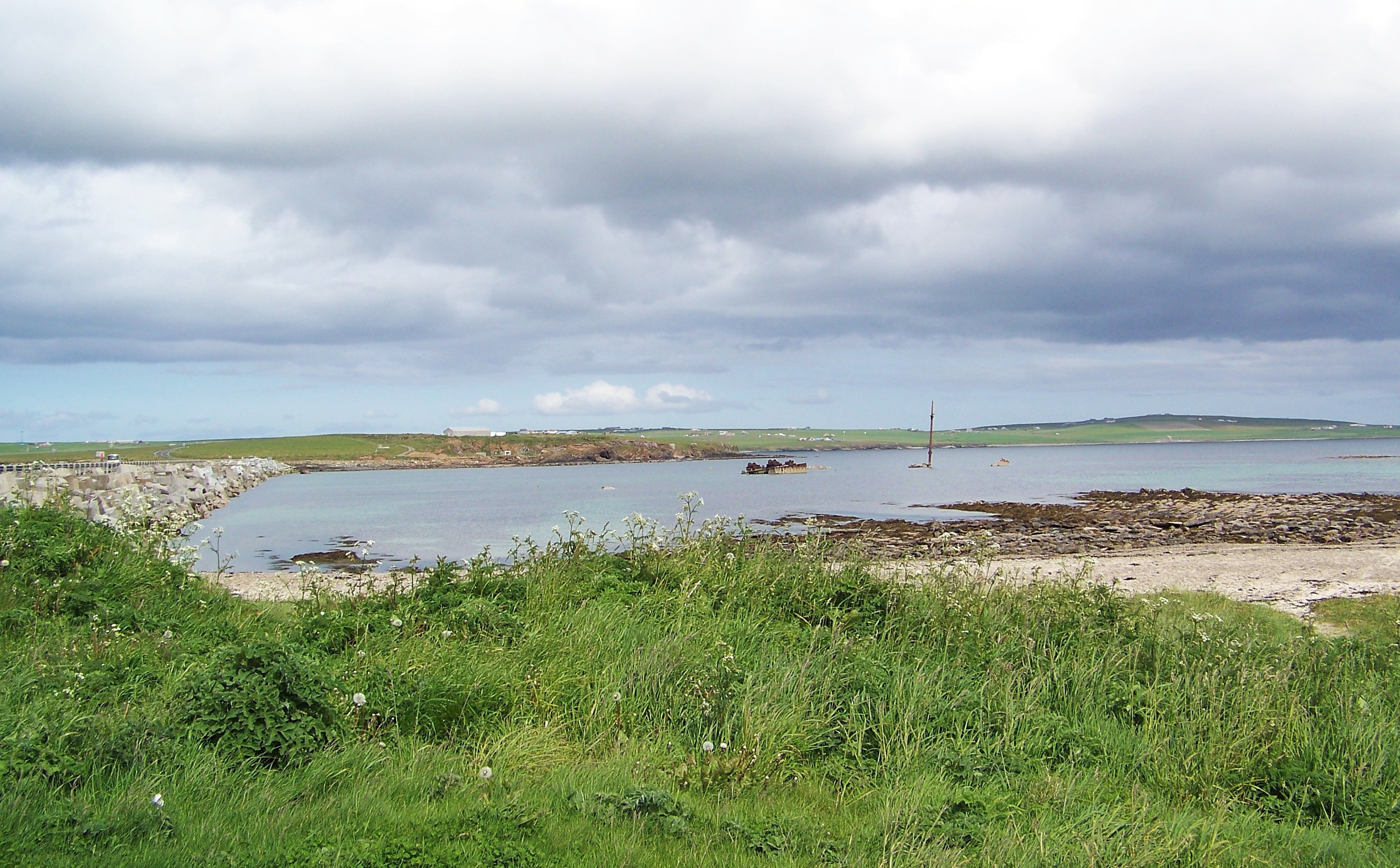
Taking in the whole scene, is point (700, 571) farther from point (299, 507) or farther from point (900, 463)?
point (900, 463)

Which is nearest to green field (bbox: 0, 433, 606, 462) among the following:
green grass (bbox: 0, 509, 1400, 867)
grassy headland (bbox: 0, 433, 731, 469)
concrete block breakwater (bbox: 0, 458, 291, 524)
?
grassy headland (bbox: 0, 433, 731, 469)

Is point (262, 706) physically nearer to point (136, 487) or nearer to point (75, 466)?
point (136, 487)

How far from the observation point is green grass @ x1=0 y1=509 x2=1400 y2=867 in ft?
15.6

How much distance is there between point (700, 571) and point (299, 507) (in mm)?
52597

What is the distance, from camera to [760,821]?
505cm

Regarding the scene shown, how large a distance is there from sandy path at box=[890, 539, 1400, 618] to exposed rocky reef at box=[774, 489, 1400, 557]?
2125 mm

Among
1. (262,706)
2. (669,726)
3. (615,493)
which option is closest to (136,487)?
(262,706)

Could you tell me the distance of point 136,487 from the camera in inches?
1172

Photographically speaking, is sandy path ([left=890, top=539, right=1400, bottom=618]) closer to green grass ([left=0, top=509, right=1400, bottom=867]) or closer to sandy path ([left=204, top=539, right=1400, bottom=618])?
sandy path ([left=204, top=539, right=1400, bottom=618])

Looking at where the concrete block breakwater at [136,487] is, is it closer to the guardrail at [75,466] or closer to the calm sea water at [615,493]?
the guardrail at [75,466]

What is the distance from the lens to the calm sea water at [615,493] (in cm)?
3903

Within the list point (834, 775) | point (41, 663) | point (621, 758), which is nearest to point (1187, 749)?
point (834, 775)

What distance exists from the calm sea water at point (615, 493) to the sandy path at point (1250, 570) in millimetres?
14695

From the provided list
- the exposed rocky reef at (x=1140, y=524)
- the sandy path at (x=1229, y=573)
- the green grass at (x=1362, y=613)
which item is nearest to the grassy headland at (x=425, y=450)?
the exposed rocky reef at (x=1140, y=524)
